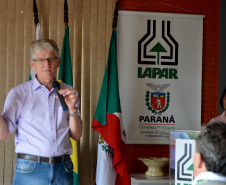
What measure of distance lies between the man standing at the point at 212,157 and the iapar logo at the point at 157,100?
11.3ft

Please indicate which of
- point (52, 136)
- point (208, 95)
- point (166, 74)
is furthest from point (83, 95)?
point (52, 136)

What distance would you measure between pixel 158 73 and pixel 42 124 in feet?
8.52

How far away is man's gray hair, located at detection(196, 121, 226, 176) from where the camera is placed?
5.06ft

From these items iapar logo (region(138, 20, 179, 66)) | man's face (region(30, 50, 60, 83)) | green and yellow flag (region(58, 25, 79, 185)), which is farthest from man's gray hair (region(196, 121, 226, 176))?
iapar logo (region(138, 20, 179, 66))

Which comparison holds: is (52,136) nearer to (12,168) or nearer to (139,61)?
(12,168)

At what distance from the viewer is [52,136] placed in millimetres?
2793

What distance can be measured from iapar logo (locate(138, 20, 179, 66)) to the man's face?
7.48 ft

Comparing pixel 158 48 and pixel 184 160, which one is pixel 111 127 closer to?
pixel 158 48

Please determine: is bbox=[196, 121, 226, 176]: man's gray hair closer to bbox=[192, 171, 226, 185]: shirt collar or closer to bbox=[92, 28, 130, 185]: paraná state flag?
bbox=[192, 171, 226, 185]: shirt collar

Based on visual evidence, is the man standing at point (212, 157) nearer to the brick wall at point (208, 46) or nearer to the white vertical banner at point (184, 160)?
the white vertical banner at point (184, 160)

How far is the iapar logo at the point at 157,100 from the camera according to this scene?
5047 millimetres

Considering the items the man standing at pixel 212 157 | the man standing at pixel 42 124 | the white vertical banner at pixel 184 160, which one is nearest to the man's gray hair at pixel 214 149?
the man standing at pixel 212 157

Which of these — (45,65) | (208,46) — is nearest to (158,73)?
(208,46)

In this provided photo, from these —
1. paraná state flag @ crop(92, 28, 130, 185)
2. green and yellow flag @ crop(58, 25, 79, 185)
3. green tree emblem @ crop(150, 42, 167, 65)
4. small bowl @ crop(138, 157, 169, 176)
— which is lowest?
small bowl @ crop(138, 157, 169, 176)
